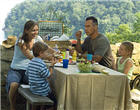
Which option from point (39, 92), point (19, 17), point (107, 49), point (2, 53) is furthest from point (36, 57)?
point (19, 17)

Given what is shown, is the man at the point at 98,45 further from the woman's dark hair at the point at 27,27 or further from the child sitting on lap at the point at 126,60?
the woman's dark hair at the point at 27,27

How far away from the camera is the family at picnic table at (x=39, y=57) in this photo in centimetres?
322

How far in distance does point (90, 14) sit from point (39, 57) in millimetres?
11036

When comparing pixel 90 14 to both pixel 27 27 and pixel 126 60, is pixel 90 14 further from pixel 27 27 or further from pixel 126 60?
pixel 126 60

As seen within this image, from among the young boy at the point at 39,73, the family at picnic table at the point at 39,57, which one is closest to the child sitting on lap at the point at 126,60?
the family at picnic table at the point at 39,57

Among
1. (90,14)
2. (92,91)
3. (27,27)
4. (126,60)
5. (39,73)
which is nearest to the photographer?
(92,91)

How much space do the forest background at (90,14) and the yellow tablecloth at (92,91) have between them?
832cm

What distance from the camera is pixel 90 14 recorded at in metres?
14.1

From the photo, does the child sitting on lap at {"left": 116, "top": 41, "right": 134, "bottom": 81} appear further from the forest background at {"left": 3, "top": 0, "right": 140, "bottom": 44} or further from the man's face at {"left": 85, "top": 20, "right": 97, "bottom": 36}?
the forest background at {"left": 3, "top": 0, "right": 140, "bottom": 44}

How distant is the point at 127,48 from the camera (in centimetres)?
373

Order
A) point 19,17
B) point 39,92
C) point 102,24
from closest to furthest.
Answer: point 39,92
point 19,17
point 102,24

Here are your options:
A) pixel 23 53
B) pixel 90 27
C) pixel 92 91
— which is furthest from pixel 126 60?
pixel 23 53

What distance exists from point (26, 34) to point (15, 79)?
21.8 inches

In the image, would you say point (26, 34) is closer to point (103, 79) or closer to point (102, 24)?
point (103, 79)
